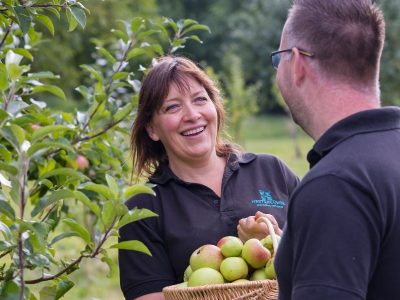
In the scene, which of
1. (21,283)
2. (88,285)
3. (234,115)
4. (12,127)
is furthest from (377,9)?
(234,115)

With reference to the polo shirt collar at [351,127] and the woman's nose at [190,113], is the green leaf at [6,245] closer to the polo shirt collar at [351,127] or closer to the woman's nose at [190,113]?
the polo shirt collar at [351,127]

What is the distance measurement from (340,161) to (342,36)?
291 millimetres

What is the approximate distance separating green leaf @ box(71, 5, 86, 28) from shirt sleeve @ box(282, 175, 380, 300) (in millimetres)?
990

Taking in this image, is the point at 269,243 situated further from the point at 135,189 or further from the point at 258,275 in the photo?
the point at 135,189

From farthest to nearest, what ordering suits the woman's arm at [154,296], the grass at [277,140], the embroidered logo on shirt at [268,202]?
the grass at [277,140], the embroidered logo on shirt at [268,202], the woman's arm at [154,296]

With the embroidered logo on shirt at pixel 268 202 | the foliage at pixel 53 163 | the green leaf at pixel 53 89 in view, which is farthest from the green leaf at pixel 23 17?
the embroidered logo on shirt at pixel 268 202

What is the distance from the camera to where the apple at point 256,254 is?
257cm

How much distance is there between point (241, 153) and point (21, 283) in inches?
58.9

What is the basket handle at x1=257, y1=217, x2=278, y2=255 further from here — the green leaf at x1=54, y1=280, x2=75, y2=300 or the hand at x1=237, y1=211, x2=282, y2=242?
the green leaf at x1=54, y1=280, x2=75, y2=300

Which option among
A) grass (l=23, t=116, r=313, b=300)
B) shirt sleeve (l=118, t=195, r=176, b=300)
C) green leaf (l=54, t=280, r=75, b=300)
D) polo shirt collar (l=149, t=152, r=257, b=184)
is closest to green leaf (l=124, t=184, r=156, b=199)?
green leaf (l=54, t=280, r=75, b=300)

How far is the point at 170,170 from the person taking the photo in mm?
3127

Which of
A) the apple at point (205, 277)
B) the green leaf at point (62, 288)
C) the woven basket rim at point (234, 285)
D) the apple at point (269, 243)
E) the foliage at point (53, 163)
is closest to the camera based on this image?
the foliage at point (53, 163)

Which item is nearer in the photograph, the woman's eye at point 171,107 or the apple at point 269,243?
the apple at point 269,243

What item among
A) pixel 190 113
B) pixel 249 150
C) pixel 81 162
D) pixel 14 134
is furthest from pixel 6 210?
pixel 249 150
